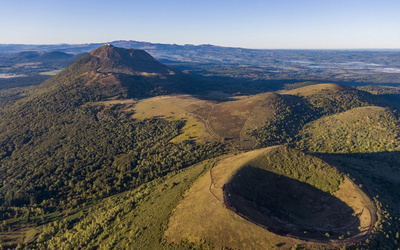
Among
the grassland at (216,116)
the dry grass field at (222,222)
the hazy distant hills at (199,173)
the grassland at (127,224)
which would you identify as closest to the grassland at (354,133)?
the hazy distant hills at (199,173)

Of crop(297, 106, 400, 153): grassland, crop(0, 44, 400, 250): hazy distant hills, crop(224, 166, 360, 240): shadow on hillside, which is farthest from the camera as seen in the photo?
crop(297, 106, 400, 153): grassland

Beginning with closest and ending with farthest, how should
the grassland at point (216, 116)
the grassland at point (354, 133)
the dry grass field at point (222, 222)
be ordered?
the dry grass field at point (222, 222), the grassland at point (354, 133), the grassland at point (216, 116)

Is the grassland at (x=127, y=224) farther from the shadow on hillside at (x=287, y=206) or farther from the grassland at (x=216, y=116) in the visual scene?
the grassland at (x=216, y=116)

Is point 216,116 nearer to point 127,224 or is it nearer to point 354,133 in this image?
point 354,133

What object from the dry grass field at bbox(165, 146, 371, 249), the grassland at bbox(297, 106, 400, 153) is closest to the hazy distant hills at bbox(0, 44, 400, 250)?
the dry grass field at bbox(165, 146, 371, 249)

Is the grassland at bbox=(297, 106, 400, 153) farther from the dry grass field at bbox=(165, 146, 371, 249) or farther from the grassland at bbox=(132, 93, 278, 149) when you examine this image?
the dry grass field at bbox=(165, 146, 371, 249)

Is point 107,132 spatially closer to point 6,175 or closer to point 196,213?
point 6,175

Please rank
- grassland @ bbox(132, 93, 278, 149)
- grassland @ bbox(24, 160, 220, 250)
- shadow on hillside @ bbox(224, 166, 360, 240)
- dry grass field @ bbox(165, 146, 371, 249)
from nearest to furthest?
dry grass field @ bbox(165, 146, 371, 249)
shadow on hillside @ bbox(224, 166, 360, 240)
grassland @ bbox(24, 160, 220, 250)
grassland @ bbox(132, 93, 278, 149)

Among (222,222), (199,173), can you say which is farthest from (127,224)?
(199,173)

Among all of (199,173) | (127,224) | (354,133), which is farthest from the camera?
(354,133)
